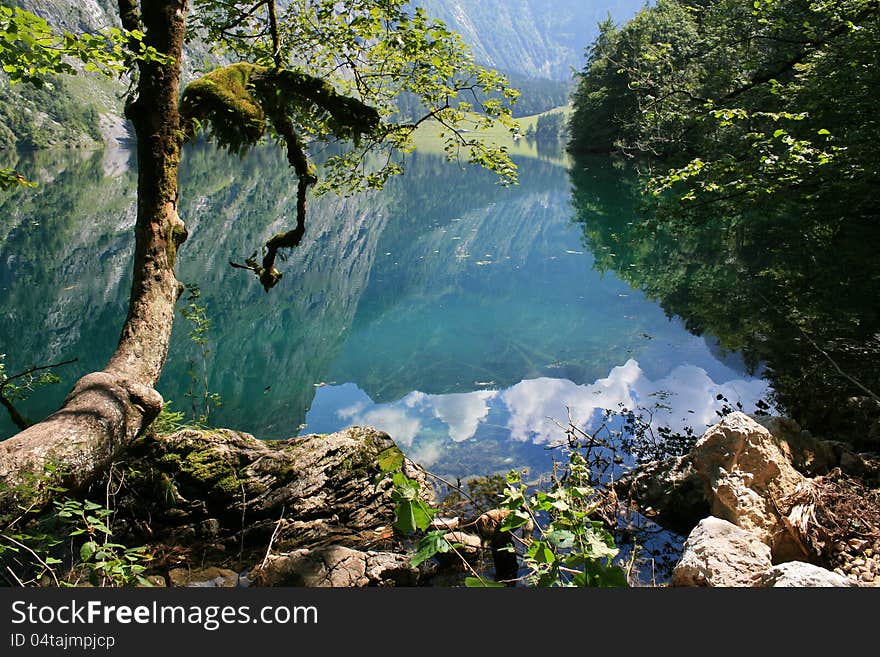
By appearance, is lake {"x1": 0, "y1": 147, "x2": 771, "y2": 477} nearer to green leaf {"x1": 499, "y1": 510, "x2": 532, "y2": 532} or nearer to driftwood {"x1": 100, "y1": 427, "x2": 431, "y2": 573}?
driftwood {"x1": 100, "y1": 427, "x2": 431, "y2": 573}

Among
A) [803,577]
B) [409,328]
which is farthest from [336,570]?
[409,328]

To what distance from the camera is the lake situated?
10883 mm

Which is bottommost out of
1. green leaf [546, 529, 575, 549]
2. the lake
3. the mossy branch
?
the lake

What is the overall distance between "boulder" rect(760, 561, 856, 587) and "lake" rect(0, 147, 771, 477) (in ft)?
16.5

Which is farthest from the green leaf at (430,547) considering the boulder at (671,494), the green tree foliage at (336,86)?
the green tree foliage at (336,86)

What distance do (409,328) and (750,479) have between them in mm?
13246

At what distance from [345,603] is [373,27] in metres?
6.48

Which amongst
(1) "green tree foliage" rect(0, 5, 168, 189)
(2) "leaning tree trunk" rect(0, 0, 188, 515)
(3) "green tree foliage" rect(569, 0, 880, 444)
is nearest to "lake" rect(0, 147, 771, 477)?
(3) "green tree foliage" rect(569, 0, 880, 444)

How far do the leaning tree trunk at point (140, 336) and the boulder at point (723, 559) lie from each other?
415cm

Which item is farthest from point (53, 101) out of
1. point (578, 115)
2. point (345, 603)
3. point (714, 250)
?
point (345, 603)

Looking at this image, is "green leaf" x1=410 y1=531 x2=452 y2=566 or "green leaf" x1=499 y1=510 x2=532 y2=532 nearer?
"green leaf" x1=410 y1=531 x2=452 y2=566

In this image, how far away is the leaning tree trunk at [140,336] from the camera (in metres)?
3.15

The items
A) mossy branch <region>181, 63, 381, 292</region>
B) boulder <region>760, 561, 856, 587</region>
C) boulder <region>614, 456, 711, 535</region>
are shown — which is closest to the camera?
boulder <region>760, 561, 856, 587</region>

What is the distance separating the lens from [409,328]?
18.0 metres
